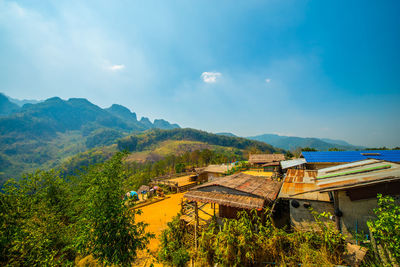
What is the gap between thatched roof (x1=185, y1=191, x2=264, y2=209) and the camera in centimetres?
765

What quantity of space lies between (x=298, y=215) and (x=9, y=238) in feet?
39.0

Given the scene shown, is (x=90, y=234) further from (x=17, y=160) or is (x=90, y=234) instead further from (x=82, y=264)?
(x=17, y=160)

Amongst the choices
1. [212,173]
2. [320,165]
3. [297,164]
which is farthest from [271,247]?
[212,173]

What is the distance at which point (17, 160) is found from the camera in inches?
6865

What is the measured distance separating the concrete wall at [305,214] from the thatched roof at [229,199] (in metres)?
1.83

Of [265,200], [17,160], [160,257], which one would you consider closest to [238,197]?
[265,200]

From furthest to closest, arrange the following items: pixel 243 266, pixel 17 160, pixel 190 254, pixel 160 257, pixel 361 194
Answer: pixel 17 160, pixel 160 257, pixel 190 254, pixel 361 194, pixel 243 266

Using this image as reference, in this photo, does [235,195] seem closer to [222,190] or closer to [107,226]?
[222,190]

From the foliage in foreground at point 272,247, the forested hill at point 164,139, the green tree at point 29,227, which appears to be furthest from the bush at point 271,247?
the forested hill at point 164,139

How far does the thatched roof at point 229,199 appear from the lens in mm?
7652

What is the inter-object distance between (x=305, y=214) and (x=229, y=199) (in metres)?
3.77

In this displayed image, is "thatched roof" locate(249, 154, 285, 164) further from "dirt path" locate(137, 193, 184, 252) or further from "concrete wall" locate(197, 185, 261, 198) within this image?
"concrete wall" locate(197, 185, 261, 198)

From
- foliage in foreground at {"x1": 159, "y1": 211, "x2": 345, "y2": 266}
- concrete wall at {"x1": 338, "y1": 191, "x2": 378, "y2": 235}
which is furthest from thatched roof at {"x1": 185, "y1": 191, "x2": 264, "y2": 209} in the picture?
concrete wall at {"x1": 338, "y1": 191, "x2": 378, "y2": 235}

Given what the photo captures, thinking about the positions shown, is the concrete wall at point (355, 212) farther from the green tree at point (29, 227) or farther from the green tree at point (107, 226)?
the green tree at point (29, 227)
